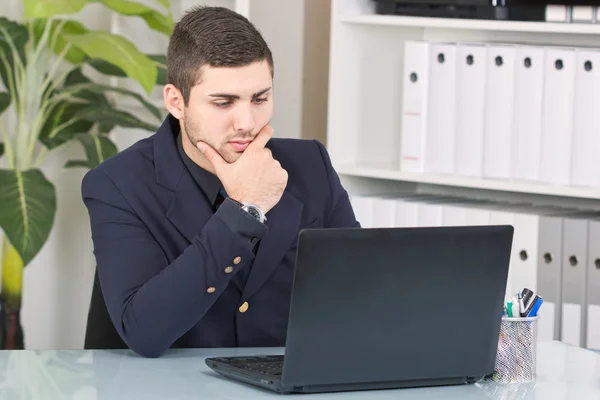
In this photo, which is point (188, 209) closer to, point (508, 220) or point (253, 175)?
point (253, 175)

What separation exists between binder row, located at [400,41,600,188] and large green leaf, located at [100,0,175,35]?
67cm

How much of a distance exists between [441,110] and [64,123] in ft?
3.48

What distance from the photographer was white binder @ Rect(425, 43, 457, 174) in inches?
104

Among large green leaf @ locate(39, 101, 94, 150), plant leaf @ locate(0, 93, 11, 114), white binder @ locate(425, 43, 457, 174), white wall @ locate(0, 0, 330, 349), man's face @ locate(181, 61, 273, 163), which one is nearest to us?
man's face @ locate(181, 61, 273, 163)

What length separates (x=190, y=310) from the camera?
1555 millimetres

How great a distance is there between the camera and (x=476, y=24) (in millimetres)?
2578

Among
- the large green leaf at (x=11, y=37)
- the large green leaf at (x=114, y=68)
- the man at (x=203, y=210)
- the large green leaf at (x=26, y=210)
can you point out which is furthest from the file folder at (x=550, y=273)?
the large green leaf at (x=11, y=37)

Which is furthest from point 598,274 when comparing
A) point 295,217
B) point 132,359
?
point 132,359

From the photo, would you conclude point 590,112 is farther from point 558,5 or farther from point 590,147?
point 558,5

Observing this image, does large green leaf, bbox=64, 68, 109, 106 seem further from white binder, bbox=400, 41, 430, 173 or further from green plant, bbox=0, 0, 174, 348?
white binder, bbox=400, 41, 430, 173

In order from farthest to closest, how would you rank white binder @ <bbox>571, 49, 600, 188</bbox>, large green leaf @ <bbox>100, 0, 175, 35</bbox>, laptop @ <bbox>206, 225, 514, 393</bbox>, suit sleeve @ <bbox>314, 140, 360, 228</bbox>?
1. large green leaf @ <bbox>100, 0, 175, 35</bbox>
2. white binder @ <bbox>571, 49, 600, 188</bbox>
3. suit sleeve @ <bbox>314, 140, 360, 228</bbox>
4. laptop @ <bbox>206, 225, 514, 393</bbox>

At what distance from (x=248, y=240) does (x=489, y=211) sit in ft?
3.90

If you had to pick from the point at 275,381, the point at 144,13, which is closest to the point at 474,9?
the point at 144,13

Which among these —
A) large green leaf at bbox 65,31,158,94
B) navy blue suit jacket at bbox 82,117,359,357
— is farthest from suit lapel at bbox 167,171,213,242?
large green leaf at bbox 65,31,158,94
